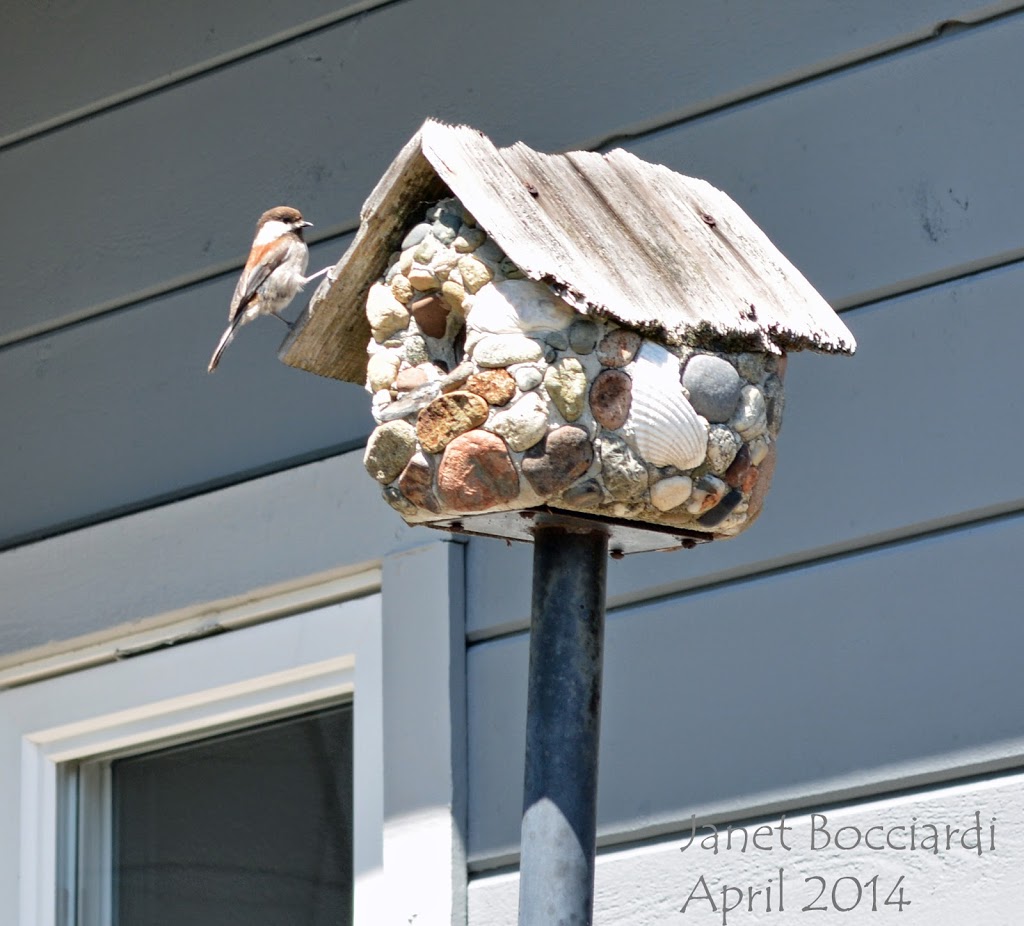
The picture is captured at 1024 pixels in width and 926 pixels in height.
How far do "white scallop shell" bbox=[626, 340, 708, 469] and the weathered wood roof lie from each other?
32mm

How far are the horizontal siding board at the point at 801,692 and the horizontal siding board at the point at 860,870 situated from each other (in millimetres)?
31

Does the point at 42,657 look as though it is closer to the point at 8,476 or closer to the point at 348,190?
the point at 8,476

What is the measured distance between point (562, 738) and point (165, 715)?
68.2 inches

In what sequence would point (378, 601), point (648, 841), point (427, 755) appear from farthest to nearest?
1. point (378, 601)
2. point (427, 755)
3. point (648, 841)

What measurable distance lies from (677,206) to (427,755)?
1086mm

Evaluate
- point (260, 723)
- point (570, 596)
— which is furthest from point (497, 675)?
point (570, 596)

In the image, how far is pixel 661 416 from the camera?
70.5 inches

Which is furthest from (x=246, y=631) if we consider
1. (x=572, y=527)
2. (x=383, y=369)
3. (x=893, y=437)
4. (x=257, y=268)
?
(x=572, y=527)

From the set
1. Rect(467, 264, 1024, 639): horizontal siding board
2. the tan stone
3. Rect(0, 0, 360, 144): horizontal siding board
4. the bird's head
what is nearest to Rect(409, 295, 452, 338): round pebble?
the tan stone

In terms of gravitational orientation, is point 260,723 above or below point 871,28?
below

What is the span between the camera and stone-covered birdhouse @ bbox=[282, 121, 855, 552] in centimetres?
178

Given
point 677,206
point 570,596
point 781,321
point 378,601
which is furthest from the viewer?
point 378,601

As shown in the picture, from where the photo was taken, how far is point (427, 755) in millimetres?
2818

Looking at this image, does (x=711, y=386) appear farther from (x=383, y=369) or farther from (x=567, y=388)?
(x=383, y=369)
